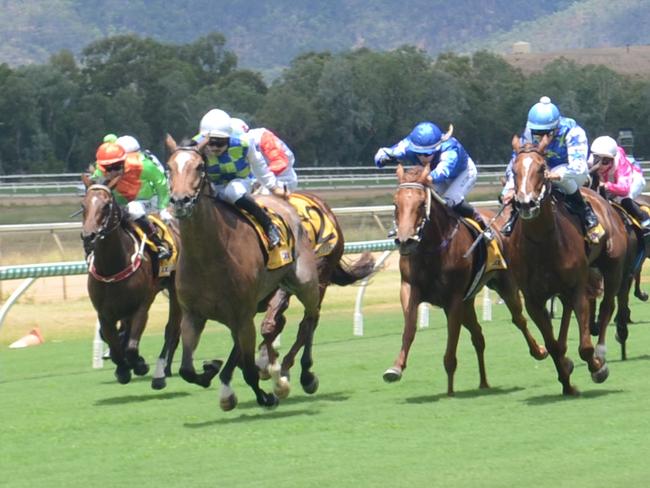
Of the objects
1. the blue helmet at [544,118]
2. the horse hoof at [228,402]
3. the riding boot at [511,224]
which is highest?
the blue helmet at [544,118]

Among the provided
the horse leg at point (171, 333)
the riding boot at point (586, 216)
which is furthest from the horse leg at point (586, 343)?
the horse leg at point (171, 333)

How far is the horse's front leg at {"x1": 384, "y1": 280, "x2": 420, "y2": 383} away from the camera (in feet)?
34.6

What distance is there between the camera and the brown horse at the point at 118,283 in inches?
472

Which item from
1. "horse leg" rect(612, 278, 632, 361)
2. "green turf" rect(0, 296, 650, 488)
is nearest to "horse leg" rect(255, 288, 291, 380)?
"green turf" rect(0, 296, 650, 488)

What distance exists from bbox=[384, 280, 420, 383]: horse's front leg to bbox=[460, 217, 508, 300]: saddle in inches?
17.2

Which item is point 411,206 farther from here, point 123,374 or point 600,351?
point 123,374

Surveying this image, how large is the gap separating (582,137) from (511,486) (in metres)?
4.17

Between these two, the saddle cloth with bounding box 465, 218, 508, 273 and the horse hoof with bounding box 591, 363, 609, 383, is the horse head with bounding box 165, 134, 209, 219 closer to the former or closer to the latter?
the saddle cloth with bounding box 465, 218, 508, 273

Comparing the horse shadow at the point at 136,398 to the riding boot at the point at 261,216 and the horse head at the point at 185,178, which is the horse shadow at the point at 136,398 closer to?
the riding boot at the point at 261,216

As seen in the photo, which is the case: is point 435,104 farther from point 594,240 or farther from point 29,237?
point 594,240

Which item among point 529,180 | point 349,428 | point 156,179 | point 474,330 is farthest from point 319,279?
point 349,428

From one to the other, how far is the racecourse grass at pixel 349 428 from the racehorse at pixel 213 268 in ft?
1.13

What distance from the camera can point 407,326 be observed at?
10.9 m

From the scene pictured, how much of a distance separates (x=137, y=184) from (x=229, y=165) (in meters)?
2.61
